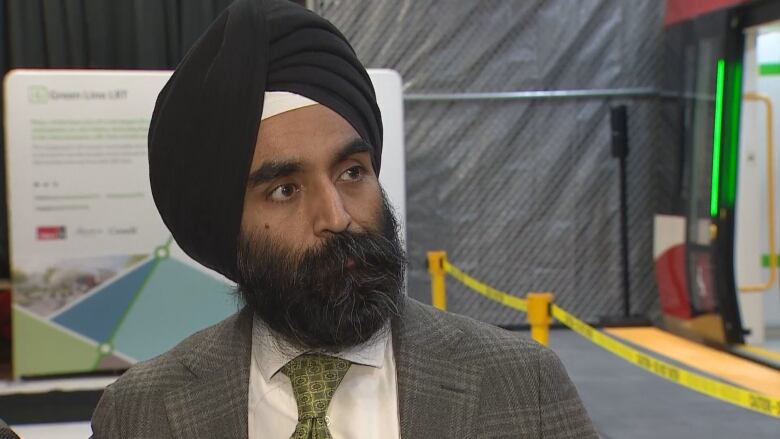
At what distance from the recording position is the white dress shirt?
136cm

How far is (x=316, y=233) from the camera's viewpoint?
4.48 feet

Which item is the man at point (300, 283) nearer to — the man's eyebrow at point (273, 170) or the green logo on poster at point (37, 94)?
the man's eyebrow at point (273, 170)

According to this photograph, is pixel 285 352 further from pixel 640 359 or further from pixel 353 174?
pixel 640 359

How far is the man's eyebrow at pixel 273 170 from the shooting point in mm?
Answer: 1362

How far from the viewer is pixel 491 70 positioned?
8.38 metres

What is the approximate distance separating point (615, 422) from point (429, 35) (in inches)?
167

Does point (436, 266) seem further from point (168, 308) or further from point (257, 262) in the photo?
point (257, 262)

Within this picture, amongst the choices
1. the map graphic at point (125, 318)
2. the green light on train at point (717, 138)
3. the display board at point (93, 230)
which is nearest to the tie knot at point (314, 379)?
the display board at point (93, 230)

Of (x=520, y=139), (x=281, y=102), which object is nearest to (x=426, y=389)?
(x=281, y=102)

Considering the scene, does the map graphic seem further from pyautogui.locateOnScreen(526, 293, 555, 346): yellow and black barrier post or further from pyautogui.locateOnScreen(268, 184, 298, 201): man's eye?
pyautogui.locateOnScreen(268, 184, 298, 201): man's eye

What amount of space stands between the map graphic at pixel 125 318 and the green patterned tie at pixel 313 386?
325 cm

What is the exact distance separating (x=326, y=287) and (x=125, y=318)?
11.4 feet

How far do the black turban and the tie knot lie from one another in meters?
0.19

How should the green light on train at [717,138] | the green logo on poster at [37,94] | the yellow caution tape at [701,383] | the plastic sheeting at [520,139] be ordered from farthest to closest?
the plastic sheeting at [520,139], the green light on train at [717,138], the green logo on poster at [37,94], the yellow caution tape at [701,383]
